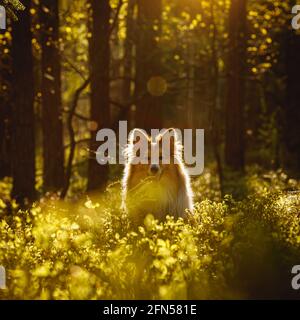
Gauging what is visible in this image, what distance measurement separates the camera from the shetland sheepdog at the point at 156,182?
29.0 ft

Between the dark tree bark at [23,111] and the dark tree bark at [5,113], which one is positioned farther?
the dark tree bark at [5,113]

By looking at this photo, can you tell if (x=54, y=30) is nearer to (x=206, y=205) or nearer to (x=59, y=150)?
(x=59, y=150)

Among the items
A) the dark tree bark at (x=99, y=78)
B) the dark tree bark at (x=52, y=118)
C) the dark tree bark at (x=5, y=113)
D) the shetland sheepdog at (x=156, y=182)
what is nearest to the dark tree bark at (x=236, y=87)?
the dark tree bark at (x=52, y=118)

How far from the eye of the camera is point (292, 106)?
22.5 meters

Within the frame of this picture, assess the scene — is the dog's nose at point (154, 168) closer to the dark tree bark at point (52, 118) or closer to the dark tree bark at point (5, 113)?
the dark tree bark at point (5, 113)

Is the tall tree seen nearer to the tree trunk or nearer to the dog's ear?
the tree trunk

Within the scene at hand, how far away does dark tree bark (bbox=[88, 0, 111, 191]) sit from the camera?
1285cm

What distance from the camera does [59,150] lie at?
53.3 feet

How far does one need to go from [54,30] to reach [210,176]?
7657 mm

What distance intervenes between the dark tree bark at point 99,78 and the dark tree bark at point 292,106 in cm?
1055

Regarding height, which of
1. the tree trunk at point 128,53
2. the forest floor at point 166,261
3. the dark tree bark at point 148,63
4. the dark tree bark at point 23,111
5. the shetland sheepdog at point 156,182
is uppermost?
the tree trunk at point 128,53

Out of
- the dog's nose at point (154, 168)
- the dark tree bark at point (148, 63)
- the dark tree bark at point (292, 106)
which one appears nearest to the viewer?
the dog's nose at point (154, 168)

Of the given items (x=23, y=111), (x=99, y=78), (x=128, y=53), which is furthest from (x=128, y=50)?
(x=23, y=111)

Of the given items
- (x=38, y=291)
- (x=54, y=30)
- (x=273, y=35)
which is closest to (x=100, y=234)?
(x=38, y=291)
